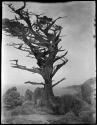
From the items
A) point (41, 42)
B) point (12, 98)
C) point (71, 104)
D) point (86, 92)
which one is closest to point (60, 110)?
point (71, 104)

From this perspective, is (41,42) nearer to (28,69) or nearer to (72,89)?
(28,69)

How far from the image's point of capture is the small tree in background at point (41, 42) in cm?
186

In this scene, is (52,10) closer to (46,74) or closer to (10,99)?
(46,74)

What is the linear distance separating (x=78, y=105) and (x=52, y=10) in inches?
27.4

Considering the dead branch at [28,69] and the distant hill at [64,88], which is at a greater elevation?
the dead branch at [28,69]

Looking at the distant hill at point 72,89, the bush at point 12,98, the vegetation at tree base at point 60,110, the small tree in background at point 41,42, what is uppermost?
the small tree in background at point 41,42

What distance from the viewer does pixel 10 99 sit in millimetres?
1841

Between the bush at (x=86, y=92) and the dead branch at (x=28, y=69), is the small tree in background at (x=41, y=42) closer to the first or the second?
the dead branch at (x=28, y=69)

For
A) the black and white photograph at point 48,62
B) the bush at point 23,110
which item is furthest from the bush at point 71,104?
the bush at point 23,110

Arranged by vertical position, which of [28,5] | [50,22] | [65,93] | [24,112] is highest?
[28,5]

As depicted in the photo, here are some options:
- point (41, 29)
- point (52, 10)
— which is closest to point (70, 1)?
point (52, 10)

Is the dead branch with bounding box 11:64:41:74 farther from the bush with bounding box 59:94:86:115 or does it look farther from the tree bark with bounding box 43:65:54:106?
the bush with bounding box 59:94:86:115

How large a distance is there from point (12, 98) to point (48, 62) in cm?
36

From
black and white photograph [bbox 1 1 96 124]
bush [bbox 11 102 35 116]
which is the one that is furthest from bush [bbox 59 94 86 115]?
bush [bbox 11 102 35 116]
